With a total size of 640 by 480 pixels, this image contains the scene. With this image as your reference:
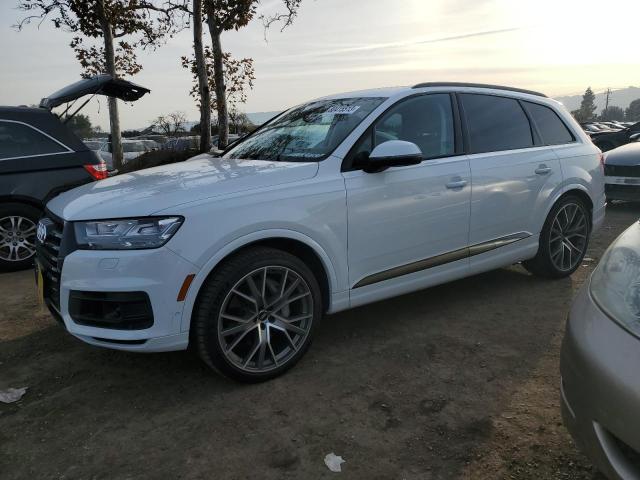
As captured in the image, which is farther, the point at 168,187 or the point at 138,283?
the point at 168,187

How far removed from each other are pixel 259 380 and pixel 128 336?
0.77 metres

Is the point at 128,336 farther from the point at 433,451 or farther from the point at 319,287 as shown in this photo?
the point at 433,451

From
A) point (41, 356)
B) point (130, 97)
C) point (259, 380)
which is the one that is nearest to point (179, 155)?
point (130, 97)

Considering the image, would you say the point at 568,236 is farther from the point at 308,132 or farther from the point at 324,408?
the point at 324,408

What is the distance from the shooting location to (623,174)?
8180 millimetres

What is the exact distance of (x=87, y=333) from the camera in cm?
274

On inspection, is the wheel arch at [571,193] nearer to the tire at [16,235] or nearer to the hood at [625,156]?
the hood at [625,156]

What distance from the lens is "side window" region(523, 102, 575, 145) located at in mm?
4484

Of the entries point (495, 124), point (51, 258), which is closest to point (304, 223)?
point (51, 258)

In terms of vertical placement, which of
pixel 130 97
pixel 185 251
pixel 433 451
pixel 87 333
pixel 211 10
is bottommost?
pixel 433 451

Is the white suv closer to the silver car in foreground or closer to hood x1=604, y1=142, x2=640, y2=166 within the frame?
the silver car in foreground

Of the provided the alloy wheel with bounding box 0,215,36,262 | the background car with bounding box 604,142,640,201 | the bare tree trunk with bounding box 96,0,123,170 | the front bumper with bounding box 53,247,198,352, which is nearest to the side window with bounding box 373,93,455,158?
the front bumper with bounding box 53,247,198,352

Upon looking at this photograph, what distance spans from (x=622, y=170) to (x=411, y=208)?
A: 6.34 m

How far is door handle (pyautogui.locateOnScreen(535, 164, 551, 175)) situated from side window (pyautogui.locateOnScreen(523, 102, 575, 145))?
10.8 inches
